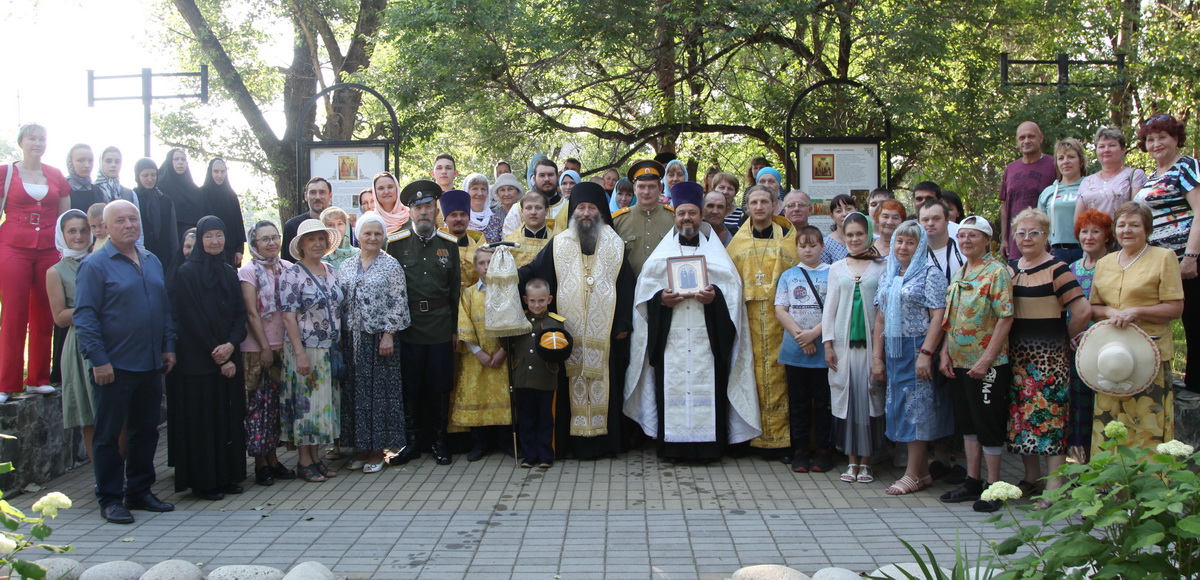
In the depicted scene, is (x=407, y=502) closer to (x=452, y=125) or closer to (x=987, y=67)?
(x=987, y=67)

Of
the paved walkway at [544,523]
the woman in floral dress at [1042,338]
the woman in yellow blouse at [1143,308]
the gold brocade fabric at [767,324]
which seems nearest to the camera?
the paved walkway at [544,523]

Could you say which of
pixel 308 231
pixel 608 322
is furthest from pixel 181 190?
pixel 608 322

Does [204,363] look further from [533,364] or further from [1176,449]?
[1176,449]

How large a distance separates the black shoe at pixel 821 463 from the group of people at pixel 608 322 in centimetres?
1

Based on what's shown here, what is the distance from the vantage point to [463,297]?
25.0 feet

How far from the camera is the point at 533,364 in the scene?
23.9ft

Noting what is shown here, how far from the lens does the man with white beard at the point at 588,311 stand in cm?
754

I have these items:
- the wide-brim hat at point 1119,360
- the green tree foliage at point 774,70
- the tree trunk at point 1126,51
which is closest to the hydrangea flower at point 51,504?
the wide-brim hat at point 1119,360

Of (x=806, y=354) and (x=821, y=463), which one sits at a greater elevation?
(x=806, y=354)

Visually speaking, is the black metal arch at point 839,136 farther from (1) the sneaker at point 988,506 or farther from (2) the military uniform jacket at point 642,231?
(1) the sneaker at point 988,506

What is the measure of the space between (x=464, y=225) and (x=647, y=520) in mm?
3178

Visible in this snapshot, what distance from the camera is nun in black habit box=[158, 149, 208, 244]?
29.5ft

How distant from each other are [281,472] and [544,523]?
8.13ft

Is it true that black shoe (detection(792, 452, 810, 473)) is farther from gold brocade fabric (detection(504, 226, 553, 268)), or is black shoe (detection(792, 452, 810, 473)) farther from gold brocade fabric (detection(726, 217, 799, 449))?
gold brocade fabric (detection(504, 226, 553, 268))
